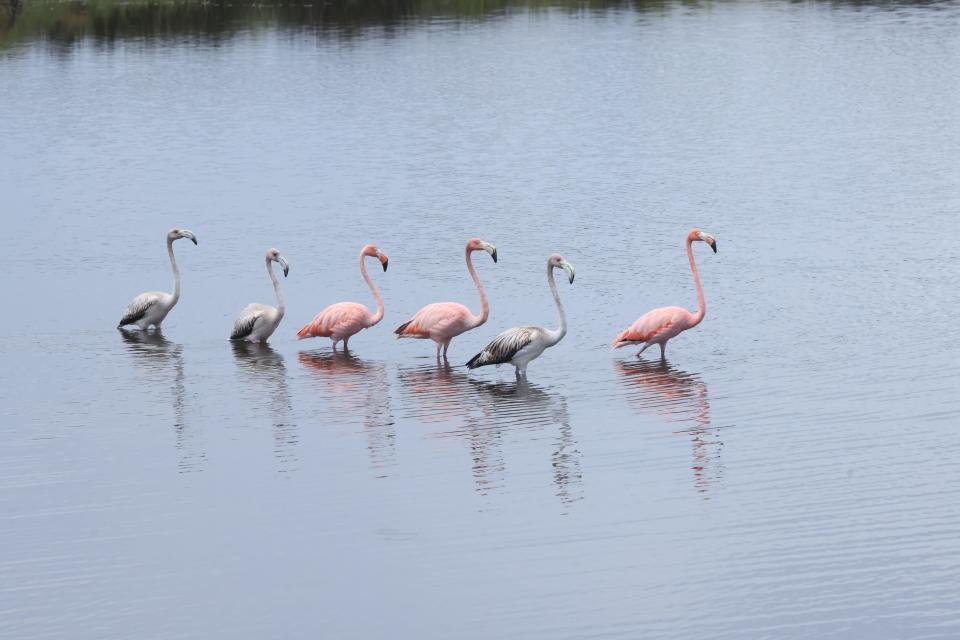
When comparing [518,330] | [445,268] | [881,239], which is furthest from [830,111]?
[518,330]

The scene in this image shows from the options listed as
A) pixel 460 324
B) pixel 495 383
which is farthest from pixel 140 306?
pixel 495 383

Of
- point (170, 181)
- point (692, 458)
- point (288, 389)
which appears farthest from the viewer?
point (170, 181)

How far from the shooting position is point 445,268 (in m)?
20.8

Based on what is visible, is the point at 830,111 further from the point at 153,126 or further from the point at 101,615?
the point at 101,615

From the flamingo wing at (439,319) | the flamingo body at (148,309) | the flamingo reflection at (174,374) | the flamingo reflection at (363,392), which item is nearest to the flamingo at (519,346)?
the flamingo wing at (439,319)

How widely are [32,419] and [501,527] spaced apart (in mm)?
5256

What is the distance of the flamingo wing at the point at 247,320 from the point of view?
17.3 m

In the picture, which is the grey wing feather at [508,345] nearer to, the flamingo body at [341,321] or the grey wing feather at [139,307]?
the flamingo body at [341,321]

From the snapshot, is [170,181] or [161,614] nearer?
[161,614]

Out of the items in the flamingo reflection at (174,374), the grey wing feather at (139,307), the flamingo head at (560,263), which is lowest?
the flamingo reflection at (174,374)

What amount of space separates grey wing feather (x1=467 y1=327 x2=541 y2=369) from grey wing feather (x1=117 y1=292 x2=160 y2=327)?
174 inches

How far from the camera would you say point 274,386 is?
15.5 meters

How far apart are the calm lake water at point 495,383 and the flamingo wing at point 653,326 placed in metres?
0.27

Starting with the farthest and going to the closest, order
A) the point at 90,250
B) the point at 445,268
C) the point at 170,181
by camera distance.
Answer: the point at 170,181 < the point at 90,250 < the point at 445,268
